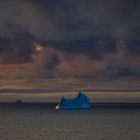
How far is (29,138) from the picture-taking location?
89438 millimetres

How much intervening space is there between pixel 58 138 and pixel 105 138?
1012cm

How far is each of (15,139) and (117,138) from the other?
21.8 m

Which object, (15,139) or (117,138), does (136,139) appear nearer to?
(117,138)

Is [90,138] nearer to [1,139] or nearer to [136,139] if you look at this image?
[136,139]

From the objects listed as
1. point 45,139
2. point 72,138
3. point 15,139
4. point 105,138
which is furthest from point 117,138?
point 15,139

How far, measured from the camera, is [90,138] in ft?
293

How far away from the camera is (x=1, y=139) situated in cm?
8669

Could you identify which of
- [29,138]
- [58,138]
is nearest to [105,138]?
[58,138]

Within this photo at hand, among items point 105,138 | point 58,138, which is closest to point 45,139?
point 58,138

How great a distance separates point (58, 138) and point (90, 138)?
273 inches

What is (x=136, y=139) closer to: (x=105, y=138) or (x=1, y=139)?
(x=105, y=138)

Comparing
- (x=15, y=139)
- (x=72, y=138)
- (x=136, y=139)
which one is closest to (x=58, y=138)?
(x=72, y=138)

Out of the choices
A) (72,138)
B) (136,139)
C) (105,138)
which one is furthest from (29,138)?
(136,139)

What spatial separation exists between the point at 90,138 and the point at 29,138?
13.1 meters
